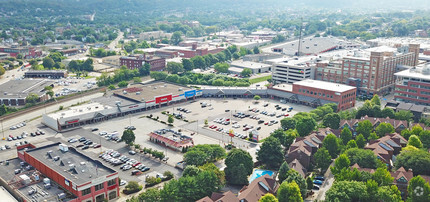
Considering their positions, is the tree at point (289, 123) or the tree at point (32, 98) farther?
the tree at point (32, 98)

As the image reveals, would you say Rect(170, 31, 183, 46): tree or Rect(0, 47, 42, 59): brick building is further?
Rect(170, 31, 183, 46): tree

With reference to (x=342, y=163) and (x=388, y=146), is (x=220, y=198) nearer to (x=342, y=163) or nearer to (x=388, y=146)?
(x=342, y=163)

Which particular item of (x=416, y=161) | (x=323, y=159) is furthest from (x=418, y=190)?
(x=323, y=159)

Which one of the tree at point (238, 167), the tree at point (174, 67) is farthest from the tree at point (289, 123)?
the tree at point (174, 67)

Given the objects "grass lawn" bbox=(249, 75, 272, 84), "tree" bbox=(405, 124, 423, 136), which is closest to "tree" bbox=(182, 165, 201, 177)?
"tree" bbox=(405, 124, 423, 136)

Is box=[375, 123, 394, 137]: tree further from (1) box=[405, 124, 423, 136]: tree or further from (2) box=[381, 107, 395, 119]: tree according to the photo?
(2) box=[381, 107, 395, 119]: tree

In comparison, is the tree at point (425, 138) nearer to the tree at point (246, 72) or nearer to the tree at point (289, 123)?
the tree at point (289, 123)
